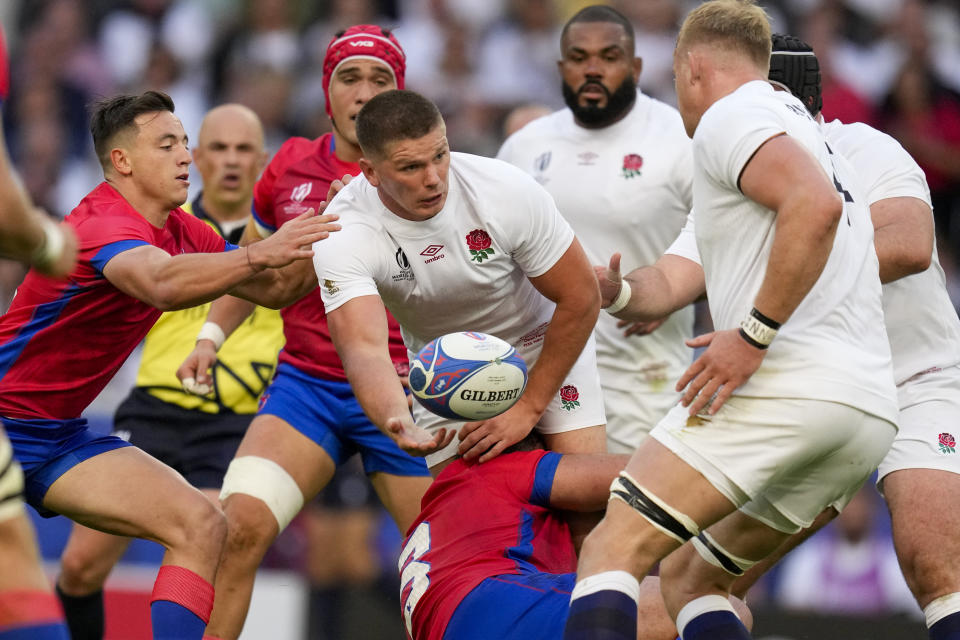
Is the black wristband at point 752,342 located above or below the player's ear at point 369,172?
below

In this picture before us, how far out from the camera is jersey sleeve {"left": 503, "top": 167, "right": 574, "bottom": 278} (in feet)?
16.4

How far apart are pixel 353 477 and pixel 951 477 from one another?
4.96 meters

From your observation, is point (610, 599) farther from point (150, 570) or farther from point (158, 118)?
point (150, 570)

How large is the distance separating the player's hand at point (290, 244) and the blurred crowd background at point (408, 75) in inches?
171

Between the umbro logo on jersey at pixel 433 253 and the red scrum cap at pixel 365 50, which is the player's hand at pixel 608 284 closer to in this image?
the umbro logo on jersey at pixel 433 253

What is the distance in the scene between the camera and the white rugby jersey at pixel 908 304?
4945mm

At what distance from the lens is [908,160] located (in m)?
4.98

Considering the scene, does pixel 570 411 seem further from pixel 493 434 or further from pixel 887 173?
pixel 887 173

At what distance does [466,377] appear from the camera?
455cm

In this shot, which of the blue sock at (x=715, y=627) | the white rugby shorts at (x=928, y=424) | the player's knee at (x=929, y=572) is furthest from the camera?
the white rugby shorts at (x=928, y=424)

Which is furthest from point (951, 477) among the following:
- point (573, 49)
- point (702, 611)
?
point (573, 49)

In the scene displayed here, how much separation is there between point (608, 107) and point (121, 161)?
2.69 meters

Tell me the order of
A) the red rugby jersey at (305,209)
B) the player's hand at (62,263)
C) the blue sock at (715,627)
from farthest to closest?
the red rugby jersey at (305,209) → the blue sock at (715,627) → the player's hand at (62,263)

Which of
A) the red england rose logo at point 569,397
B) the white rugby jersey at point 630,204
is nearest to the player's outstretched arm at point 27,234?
the red england rose logo at point 569,397
